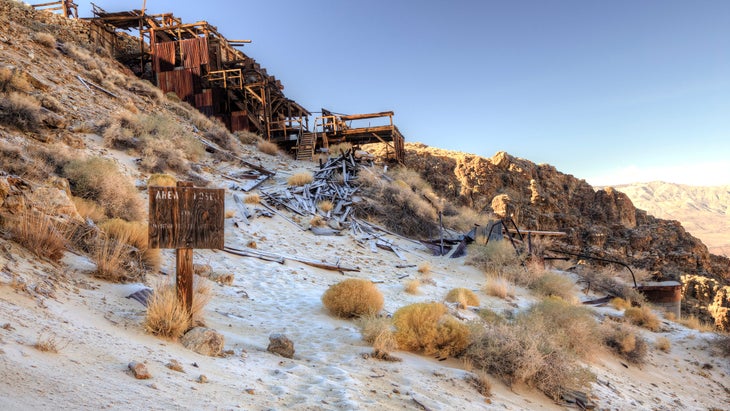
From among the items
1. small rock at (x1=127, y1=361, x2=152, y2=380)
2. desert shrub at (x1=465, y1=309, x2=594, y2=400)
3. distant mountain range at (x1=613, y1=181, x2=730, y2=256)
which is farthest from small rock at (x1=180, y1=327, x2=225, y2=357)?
distant mountain range at (x1=613, y1=181, x2=730, y2=256)

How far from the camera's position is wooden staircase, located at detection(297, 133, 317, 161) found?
2375 centimetres

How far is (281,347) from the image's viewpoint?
4.43 m

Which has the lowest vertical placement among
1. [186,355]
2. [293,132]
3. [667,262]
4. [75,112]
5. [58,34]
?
[667,262]

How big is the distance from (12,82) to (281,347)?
10980 millimetres

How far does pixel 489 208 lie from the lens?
82.0ft

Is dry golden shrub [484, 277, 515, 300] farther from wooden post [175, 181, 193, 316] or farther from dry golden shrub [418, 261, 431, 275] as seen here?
wooden post [175, 181, 193, 316]

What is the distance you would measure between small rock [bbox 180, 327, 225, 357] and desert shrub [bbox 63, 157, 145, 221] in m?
4.42

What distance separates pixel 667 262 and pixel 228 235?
69.5 feet

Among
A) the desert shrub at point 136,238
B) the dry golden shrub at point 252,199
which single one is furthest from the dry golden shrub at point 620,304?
the desert shrub at point 136,238

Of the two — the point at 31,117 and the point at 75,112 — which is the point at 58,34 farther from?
the point at 31,117

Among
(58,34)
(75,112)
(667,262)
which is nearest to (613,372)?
(75,112)

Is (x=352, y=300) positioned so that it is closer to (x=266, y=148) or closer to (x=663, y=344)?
(x=663, y=344)

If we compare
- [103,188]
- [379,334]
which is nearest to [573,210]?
[379,334]

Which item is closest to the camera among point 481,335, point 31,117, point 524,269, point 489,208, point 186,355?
point 186,355
